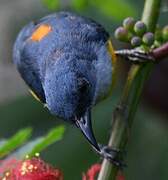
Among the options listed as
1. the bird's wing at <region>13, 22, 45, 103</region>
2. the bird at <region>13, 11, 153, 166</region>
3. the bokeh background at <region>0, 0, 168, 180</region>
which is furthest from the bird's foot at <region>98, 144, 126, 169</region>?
the bokeh background at <region>0, 0, 168, 180</region>

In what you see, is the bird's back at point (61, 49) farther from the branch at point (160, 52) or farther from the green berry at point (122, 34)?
the branch at point (160, 52)

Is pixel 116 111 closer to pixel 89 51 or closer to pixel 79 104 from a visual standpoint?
pixel 79 104

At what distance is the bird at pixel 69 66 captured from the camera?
2293 mm

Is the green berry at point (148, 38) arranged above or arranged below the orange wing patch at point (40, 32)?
above

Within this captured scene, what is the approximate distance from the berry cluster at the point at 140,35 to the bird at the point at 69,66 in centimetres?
22

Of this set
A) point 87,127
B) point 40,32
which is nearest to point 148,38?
point 87,127

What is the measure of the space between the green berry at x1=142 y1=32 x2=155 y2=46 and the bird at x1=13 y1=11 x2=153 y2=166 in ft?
0.93

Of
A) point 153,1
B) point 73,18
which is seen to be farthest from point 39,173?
point 73,18

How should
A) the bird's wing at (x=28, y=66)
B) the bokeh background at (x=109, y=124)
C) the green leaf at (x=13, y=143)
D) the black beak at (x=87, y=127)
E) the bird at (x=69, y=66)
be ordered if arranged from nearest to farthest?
the green leaf at (x=13, y=143) < the black beak at (x=87, y=127) < the bird at (x=69, y=66) < the bird's wing at (x=28, y=66) < the bokeh background at (x=109, y=124)

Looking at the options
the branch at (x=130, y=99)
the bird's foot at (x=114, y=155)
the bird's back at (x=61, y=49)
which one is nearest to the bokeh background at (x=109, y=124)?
the bird's back at (x=61, y=49)

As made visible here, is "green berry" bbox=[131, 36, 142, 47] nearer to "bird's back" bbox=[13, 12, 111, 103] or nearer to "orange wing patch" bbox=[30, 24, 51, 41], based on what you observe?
"bird's back" bbox=[13, 12, 111, 103]

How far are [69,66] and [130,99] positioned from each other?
1.03 feet

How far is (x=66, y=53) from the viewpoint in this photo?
2564 millimetres

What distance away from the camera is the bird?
229 centimetres
